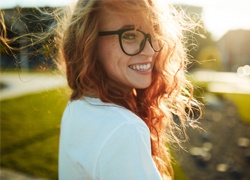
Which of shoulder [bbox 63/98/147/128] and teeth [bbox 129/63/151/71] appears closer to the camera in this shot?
shoulder [bbox 63/98/147/128]

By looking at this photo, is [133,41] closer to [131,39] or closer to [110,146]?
[131,39]

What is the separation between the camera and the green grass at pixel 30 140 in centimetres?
583

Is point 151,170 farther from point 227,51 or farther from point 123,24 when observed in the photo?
point 227,51

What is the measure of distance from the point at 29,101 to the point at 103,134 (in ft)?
40.7

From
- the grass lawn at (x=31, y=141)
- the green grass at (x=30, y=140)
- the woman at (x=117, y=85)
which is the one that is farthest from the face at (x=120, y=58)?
the green grass at (x=30, y=140)

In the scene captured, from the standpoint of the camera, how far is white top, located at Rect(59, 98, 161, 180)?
1.32m

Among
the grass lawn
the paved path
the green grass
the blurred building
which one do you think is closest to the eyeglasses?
the grass lawn

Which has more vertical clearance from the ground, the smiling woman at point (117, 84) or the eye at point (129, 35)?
the eye at point (129, 35)

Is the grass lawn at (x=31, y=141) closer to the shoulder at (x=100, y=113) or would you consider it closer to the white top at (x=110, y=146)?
the shoulder at (x=100, y=113)

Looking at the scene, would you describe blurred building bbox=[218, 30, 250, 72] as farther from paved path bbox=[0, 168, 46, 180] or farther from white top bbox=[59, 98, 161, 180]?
white top bbox=[59, 98, 161, 180]

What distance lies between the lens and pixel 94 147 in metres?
1.39

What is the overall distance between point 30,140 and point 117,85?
6106mm

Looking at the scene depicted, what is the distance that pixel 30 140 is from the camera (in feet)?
24.7

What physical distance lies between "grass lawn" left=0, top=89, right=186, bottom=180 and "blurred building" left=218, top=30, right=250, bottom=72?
38.8 metres
